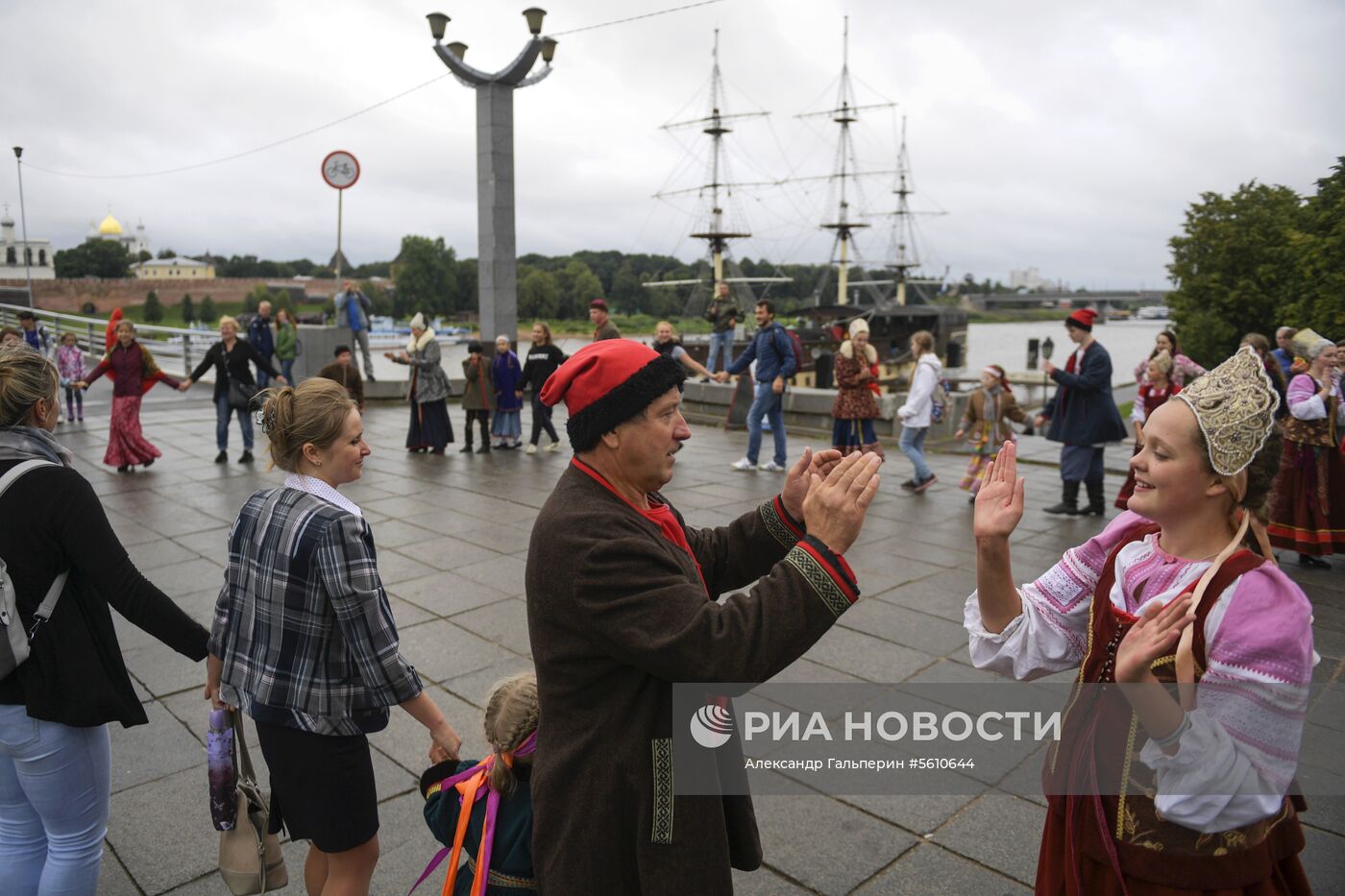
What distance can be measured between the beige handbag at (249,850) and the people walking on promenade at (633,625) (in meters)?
1.15

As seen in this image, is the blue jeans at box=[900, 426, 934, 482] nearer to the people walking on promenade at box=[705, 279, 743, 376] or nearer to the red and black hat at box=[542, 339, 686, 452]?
the people walking on promenade at box=[705, 279, 743, 376]

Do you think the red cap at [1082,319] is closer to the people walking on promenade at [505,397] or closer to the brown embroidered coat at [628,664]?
the people walking on promenade at [505,397]

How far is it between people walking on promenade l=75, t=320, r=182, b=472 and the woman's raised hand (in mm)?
10080

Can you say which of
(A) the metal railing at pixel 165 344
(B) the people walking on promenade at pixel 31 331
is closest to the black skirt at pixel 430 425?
(B) the people walking on promenade at pixel 31 331

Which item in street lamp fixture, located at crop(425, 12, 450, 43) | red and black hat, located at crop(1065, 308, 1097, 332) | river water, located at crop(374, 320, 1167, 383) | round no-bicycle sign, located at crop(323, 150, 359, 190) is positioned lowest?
river water, located at crop(374, 320, 1167, 383)

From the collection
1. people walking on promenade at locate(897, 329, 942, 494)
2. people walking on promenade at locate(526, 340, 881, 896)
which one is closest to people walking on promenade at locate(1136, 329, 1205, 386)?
people walking on promenade at locate(897, 329, 942, 494)

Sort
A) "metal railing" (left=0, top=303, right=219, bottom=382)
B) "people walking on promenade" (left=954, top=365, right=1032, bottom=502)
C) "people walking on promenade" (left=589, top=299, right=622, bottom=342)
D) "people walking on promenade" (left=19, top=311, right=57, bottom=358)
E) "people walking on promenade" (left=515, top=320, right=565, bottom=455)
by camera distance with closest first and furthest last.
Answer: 1. "people walking on promenade" (left=954, top=365, right=1032, bottom=502)
2. "people walking on promenade" (left=589, top=299, right=622, bottom=342)
3. "people walking on promenade" (left=515, top=320, right=565, bottom=455)
4. "people walking on promenade" (left=19, top=311, right=57, bottom=358)
5. "metal railing" (left=0, top=303, right=219, bottom=382)

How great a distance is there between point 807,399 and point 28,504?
11969mm

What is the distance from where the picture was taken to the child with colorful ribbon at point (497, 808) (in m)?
2.15

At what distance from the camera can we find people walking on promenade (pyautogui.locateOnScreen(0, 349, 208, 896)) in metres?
2.34

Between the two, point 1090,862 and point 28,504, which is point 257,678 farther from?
point 1090,862

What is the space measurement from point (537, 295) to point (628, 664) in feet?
133

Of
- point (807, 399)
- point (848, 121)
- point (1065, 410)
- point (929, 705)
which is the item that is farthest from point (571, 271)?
point (929, 705)

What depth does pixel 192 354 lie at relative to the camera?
21922 mm
